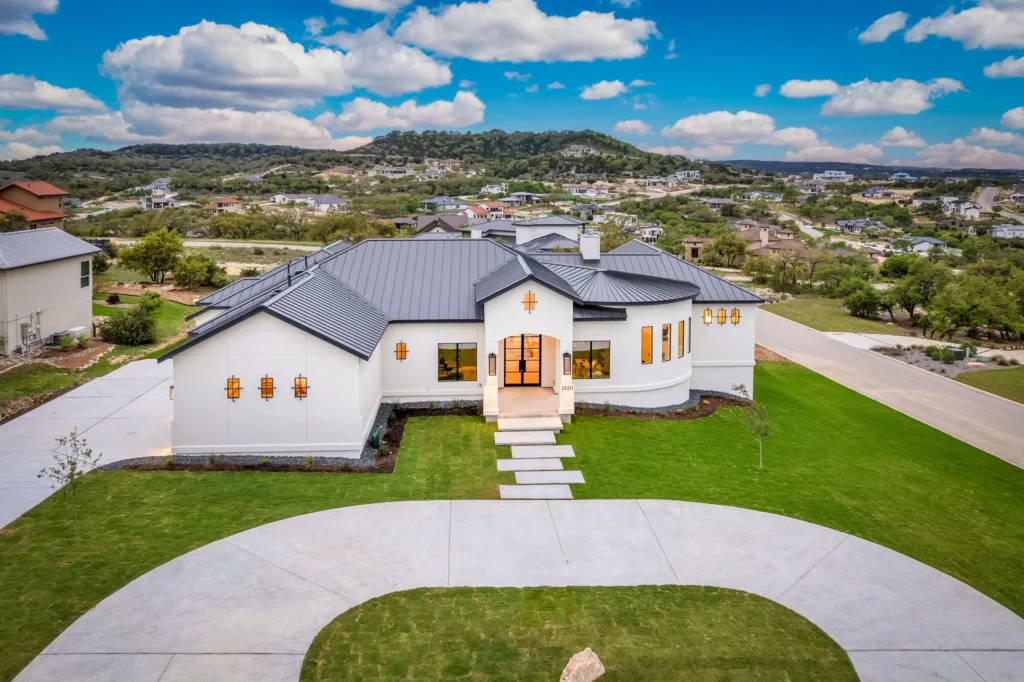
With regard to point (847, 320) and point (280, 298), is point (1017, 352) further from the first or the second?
point (280, 298)

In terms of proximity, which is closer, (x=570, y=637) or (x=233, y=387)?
(x=570, y=637)

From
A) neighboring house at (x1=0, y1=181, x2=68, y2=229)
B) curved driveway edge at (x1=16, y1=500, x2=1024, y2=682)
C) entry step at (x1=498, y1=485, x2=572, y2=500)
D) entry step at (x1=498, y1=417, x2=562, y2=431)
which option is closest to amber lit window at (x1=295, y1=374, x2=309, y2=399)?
curved driveway edge at (x1=16, y1=500, x2=1024, y2=682)

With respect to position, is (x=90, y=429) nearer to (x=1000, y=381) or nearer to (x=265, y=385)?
(x=265, y=385)

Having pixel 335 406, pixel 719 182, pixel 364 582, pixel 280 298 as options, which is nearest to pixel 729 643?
pixel 364 582

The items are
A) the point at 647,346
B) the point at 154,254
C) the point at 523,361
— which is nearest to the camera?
the point at 647,346

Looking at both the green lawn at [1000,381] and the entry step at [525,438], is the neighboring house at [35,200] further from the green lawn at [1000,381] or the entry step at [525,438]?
the green lawn at [1000,381]

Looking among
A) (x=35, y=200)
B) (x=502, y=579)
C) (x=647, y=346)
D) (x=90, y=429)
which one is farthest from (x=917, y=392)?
(x=35, y=200)
